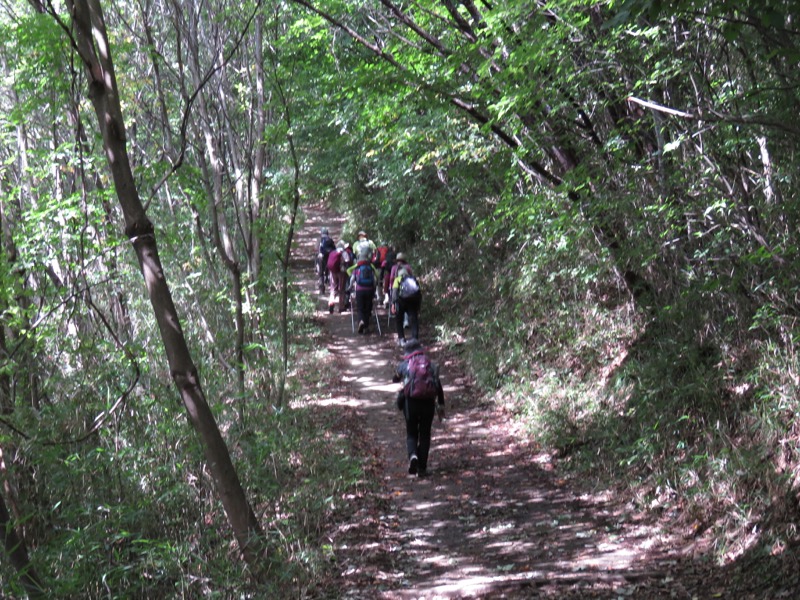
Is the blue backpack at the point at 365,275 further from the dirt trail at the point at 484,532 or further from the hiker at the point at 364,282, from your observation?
the dirt trail at the point at 484,532

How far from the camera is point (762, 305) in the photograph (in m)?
7.19

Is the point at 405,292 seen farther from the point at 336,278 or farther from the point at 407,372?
the point at 407,372

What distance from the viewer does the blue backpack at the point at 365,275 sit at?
51.8ft

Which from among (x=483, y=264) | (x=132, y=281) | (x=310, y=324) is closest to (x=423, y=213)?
(x=483, y=264)

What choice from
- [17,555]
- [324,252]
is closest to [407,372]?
[17,555]

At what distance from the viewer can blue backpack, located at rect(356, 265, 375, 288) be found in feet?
51.8

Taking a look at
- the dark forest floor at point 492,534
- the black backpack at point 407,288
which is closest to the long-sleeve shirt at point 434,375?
the dark forest floor at point 492,534

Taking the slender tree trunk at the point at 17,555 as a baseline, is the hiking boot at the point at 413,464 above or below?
below

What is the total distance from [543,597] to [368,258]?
11.3 meters

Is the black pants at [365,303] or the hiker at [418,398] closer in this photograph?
the hiker at [418,398]

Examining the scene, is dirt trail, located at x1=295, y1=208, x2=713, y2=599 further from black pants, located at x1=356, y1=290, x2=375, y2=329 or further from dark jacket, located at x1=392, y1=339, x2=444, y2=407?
black pants, located at x1=356, y1=290, x2=375, y2=329

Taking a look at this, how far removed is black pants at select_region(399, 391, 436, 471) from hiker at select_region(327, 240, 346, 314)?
9.54 m

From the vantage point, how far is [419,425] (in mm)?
8938

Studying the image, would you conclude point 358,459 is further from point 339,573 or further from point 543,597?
point 543,597
